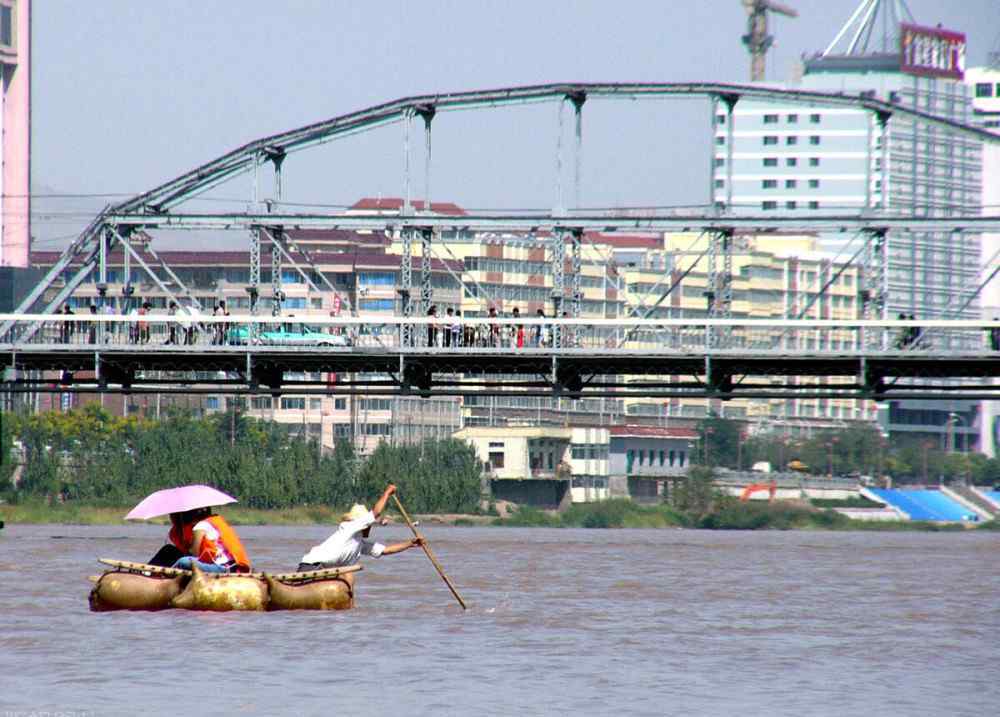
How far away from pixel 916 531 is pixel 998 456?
5528 cm

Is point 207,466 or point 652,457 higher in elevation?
point 207,466

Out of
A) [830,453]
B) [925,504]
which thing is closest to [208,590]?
[925,504]

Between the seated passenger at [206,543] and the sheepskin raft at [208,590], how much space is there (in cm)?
48

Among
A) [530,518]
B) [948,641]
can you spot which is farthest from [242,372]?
[530,518]

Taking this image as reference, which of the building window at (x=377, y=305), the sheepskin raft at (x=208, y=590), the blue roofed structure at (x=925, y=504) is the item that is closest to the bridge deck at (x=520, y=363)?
the sheepskin raft at (x=208, y=590)

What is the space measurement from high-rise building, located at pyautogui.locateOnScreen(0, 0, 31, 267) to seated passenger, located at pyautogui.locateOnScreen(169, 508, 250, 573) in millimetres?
129956

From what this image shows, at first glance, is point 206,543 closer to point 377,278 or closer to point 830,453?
point 377,278

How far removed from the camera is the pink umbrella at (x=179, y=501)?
36875 millimetres

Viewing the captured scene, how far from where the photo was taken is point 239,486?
13025cm

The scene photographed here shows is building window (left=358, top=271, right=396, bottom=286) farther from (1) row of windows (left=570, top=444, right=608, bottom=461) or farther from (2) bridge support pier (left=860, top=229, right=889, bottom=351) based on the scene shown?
(2) bridge support pier (left=860, top=229, right=889, bottom=351)

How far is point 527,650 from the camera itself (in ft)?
106

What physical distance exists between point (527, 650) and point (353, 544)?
6281 mm

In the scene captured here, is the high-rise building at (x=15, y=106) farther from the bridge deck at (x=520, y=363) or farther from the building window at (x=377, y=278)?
the bridge deck at (x=520, y=363)

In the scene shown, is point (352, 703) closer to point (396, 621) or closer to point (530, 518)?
point (396, 621)
